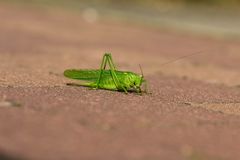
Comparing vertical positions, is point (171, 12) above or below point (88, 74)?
above

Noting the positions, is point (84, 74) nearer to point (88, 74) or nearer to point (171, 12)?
point (88, 74)

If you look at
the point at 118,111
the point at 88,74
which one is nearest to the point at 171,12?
the point at 88,74

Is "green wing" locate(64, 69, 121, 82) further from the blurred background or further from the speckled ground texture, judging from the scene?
the blurred background

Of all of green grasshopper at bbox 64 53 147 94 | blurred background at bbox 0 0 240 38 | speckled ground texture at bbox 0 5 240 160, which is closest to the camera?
speckled ground texture at bbox 0 5 240 160

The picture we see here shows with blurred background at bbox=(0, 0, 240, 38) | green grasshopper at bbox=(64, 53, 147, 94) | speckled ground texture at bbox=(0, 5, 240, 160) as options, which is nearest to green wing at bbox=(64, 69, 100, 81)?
green grasshopper at bbox=(64, 53, 147, 94)

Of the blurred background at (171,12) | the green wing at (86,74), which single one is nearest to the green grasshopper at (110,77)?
the green wing at (86,74)

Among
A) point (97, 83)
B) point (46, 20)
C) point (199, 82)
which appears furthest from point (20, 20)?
point (97, 83)

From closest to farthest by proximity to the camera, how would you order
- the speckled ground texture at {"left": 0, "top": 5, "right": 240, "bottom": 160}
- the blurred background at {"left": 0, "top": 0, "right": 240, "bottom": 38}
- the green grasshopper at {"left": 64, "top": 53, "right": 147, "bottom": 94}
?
the speckled ground texture at {"left": 0, "top": 5, "right": 240, "bottom": 160}
the green grasshopper at {"left": 64, "top": 53, "right": 147, "bottom": 94}
the blurred background at {"left": 0, "top": 0, "right": 240, "bottom": 38}

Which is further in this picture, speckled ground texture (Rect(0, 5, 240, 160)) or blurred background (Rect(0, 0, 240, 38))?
blurred background (Rect(0, 0, 240, 38))

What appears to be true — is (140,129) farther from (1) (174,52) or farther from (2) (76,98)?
(1) (174,52)
